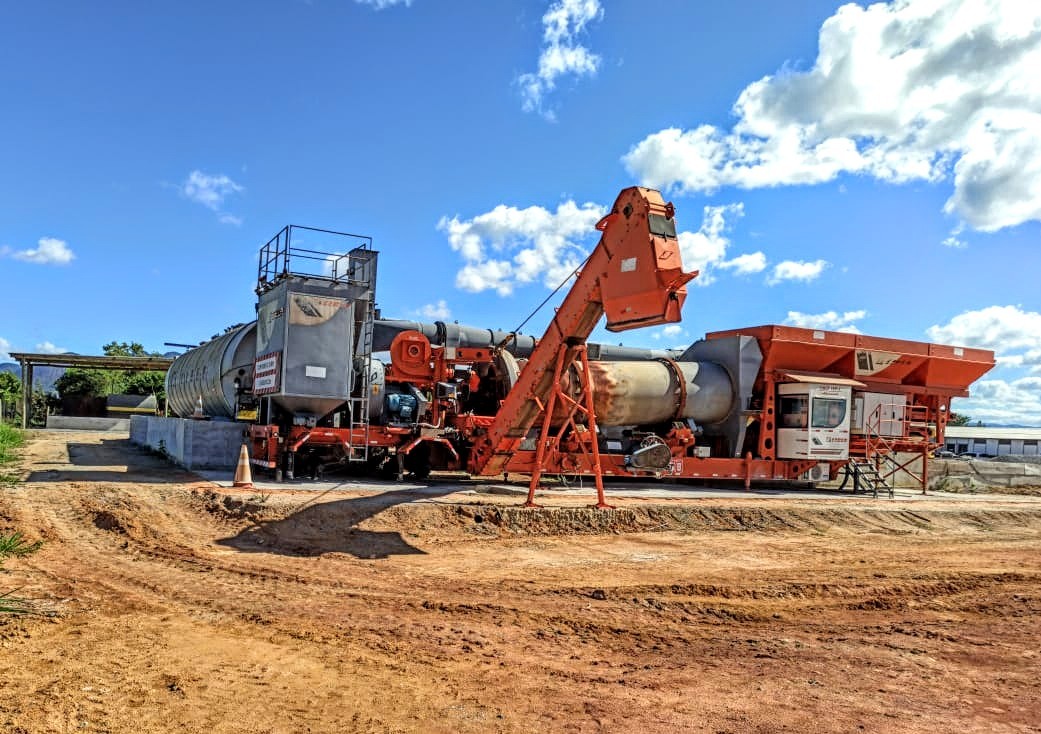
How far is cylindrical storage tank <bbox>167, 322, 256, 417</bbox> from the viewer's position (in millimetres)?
17203

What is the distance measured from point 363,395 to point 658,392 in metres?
6.65

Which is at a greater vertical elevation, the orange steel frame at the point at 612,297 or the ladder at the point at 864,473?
the orange steel frame at the point at 612,297

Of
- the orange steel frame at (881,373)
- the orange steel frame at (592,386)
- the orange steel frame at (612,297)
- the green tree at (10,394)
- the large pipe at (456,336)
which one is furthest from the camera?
the green tree at (10,394)

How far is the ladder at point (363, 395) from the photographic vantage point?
48.6 ft

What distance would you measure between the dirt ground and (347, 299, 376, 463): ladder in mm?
2166

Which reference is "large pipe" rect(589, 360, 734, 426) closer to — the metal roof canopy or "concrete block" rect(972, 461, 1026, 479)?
"concrete block" rect(972, 461, 1026, 479)

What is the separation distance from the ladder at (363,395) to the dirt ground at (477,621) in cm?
217

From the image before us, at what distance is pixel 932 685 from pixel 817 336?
1418 centimetres

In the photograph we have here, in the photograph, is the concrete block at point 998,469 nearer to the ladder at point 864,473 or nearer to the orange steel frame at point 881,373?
the orange steel frame at point 881,373

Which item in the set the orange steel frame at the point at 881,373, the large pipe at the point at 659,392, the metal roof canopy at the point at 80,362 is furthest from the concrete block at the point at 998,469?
the metal roof canopy at the point at 80,362

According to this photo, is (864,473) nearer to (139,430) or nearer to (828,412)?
(828,412)

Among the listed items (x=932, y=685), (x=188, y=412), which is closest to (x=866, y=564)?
(x=932, y=685)

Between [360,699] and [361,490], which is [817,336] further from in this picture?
[360,699]

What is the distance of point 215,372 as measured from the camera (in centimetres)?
1866
